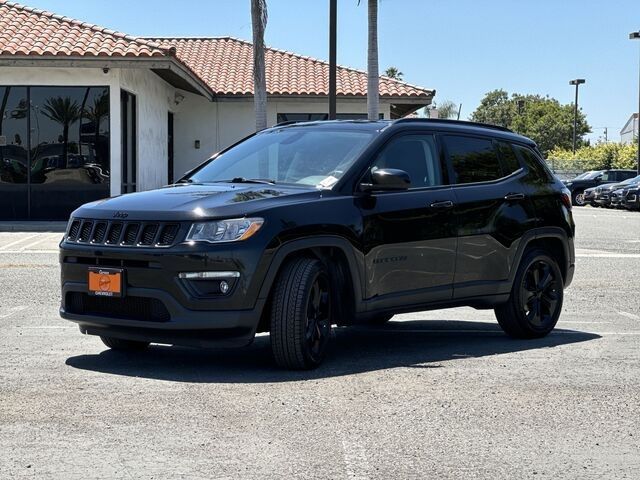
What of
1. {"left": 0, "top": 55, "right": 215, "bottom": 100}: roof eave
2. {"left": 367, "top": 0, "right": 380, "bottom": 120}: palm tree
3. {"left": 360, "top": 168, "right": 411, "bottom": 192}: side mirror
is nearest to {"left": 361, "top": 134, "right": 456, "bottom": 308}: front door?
{"left": 360, "top": 168, "right": 411, "bottom": 192}: side mirror

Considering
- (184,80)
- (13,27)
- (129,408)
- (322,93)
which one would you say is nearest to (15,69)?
(13,27)

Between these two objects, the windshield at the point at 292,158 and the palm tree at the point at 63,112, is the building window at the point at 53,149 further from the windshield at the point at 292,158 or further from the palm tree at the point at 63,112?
the windshield at the point at 292,158

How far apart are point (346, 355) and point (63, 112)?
55.9 ft

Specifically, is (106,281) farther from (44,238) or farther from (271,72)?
(271,72)

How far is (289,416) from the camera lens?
18.4 feet

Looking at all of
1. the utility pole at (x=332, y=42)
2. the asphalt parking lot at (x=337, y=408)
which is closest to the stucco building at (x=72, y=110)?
the utility pole at (x=332, y=42)

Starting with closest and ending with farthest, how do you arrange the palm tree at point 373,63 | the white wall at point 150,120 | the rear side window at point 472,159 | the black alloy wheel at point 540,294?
the rear side window at point 472,159
the black alloy wheel at point 540,294
the white wall at point 150,120
the palm tree at point 373,63

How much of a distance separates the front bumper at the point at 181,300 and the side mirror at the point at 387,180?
1.14 m

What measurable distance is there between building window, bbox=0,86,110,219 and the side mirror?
1705cm

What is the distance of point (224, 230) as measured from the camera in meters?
6.57

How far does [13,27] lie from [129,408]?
21.1 m

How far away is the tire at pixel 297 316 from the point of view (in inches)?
263

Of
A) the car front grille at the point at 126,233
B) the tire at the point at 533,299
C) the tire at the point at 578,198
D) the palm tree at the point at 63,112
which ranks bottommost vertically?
the tire at the point at 578,198

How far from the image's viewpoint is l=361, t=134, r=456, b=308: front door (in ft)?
24.2
